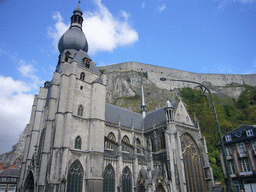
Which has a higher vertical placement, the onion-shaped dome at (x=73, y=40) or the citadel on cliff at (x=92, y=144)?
the onion-shaped dome at (x=73, y=40)

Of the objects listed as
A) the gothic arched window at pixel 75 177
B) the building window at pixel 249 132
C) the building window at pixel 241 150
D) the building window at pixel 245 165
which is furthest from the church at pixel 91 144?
the building window at pixel 249 132

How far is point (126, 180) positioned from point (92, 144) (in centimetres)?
532

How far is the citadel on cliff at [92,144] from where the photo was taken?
1814 cm

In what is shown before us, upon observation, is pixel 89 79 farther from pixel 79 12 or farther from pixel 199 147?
pixel 199 147

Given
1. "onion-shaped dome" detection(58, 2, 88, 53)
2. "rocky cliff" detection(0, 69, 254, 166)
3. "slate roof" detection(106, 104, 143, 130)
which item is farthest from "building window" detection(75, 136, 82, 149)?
"rocky cliff" detection(0, 69, 254, 166)

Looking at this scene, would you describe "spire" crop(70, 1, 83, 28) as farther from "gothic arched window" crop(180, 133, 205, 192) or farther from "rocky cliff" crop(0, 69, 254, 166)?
"rocky cliff" crop(0, 69, 254, 166)

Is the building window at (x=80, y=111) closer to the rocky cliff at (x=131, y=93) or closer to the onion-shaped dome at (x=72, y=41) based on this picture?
the onion-shaped dome at (x=72, y=41)

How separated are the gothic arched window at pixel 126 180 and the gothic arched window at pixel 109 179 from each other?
1.27m

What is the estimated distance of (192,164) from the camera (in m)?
24.8

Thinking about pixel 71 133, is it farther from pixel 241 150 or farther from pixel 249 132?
pixel 249 132

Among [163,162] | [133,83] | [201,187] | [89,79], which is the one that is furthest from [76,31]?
[133,83]

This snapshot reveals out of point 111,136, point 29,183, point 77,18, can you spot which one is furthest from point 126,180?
point 77,18

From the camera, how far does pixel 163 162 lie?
23766 millimetres

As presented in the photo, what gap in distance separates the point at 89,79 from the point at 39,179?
1167 cm
